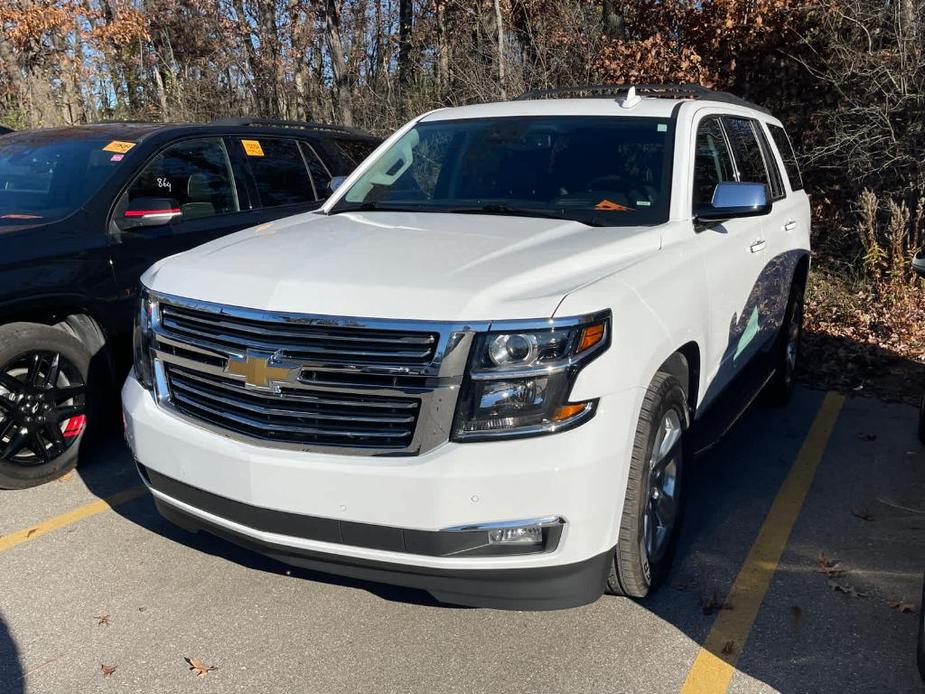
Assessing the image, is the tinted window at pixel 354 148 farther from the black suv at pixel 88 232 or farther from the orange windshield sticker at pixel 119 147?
the orange windshield sticker at pixel 119 147

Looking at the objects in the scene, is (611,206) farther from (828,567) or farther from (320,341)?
(828,567)

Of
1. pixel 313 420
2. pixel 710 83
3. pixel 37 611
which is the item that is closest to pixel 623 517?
pixel 313 420

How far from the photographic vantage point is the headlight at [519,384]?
8.88 ft

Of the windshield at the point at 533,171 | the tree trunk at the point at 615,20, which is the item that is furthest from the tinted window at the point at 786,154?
the tree trunk at the point at 615,20

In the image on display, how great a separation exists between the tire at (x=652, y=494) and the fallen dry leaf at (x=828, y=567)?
28.1 inches

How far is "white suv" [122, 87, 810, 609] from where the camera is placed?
2715mm

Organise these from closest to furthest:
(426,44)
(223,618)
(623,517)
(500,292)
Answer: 1. (500,292)
2. (623,517)
3. (223,618)
4. (426,44)

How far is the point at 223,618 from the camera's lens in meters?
3.37

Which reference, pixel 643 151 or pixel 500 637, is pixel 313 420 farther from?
pixel 643 151

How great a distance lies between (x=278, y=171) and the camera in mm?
6184

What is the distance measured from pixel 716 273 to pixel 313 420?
2095mm

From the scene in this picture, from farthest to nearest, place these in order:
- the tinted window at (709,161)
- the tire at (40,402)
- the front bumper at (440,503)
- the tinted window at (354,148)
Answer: the tinted window at (354,148) → the tire at (40,402) → the tinted window at (709,161) → the front bumper at (440,503)

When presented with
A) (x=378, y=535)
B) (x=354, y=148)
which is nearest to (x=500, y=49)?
(x=354, y=148)

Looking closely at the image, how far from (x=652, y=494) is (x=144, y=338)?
2090 mm
